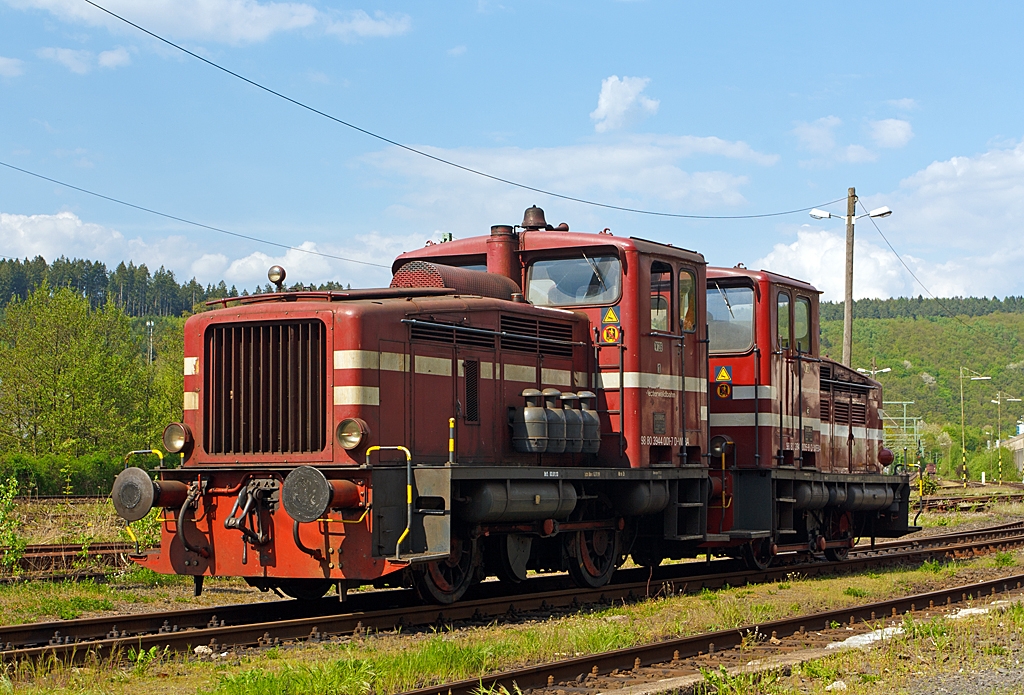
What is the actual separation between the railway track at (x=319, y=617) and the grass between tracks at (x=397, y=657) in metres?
0.32

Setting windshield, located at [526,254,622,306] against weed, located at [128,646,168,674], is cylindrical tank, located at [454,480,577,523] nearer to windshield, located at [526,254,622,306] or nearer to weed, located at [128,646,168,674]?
windshield, located at [526,254,622,306]

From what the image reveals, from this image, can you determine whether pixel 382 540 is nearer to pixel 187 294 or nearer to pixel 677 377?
pixel 677 377

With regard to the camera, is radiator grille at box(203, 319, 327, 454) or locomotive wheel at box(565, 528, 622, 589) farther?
locomotive wheel at box(565, 528, 622, 589)

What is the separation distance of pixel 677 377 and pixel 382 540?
191 inches

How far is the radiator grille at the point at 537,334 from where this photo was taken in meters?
11.3

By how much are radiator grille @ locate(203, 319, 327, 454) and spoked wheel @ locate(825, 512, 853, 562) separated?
10.0 metres

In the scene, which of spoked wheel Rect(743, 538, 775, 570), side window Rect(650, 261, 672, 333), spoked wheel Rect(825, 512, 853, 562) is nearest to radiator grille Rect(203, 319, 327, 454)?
side window Rect(650, 261, 672, 333)

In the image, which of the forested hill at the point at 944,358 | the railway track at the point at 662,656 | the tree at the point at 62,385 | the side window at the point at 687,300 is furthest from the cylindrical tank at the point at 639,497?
the forested hill at the point at 944,358

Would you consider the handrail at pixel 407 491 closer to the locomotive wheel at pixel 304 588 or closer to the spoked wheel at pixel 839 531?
the locomotive wheel at pixel 304 588

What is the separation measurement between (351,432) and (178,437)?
1.86 meters

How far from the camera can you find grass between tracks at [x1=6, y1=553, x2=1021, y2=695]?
6.86 metres

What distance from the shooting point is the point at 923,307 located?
190m

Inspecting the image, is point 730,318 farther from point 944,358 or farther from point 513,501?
point 944,358

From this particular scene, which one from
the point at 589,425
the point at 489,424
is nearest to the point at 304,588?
the point at 489,424
